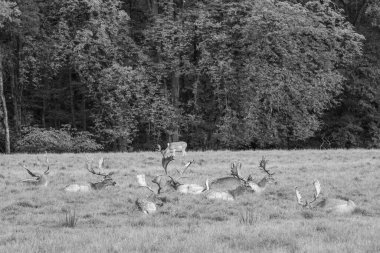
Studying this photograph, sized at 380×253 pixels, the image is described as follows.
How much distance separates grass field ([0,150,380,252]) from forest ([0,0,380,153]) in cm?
1265

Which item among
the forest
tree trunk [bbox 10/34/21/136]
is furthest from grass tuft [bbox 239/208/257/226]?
tree trunk [bbox 10/34/21/136]

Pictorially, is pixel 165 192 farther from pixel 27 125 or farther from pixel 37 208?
pixel 27 125

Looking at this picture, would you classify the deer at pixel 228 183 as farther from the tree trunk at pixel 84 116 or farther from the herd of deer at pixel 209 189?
the tree trunk at pixel 84 116

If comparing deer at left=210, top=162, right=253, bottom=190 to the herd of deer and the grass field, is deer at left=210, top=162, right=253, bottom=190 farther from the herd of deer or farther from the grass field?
the grass field

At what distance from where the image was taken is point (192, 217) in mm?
10359

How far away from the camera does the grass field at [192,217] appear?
753cm

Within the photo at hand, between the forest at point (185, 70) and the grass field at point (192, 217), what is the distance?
12647 millimetres

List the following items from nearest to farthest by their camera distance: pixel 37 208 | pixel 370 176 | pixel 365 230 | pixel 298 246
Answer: pixel 298 246 < pixel 365 230 < pixel 37 208 < pixel 370 176

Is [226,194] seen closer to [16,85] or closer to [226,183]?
[226,183]

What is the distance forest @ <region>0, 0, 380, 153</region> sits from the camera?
30.0 meters

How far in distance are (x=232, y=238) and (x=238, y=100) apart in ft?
78.3

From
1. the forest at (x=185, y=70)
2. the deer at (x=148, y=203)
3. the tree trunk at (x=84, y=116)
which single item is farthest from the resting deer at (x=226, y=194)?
the tree trunk at (x=84, y=116)

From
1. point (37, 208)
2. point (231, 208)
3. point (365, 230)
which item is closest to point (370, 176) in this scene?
point (231, 208)

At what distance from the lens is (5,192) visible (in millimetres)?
12742
